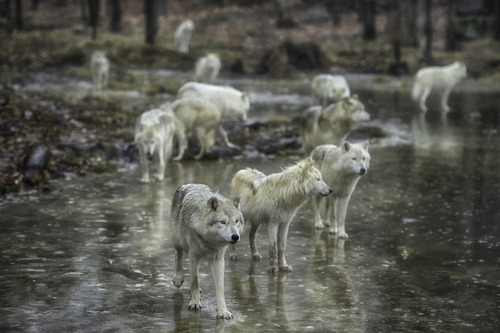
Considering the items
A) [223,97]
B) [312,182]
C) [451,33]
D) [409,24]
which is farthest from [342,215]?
[409,24]

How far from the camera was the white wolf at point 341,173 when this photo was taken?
10656mm

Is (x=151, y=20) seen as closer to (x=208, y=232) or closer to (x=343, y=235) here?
(x=343, y=235)

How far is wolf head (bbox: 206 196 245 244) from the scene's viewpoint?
725 cm

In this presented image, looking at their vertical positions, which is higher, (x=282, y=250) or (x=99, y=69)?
(x=99, y=69)

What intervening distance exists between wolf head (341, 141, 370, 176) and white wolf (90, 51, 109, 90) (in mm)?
17827

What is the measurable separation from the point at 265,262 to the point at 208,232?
2359 mm

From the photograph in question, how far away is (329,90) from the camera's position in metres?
22.7

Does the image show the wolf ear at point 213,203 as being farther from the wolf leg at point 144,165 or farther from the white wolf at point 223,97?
the white wolf at point 223,97

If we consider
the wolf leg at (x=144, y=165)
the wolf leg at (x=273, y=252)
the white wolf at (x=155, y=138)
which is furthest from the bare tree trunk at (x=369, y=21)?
the wolf leg at (x=273, y=252)

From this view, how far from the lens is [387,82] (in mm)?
33312

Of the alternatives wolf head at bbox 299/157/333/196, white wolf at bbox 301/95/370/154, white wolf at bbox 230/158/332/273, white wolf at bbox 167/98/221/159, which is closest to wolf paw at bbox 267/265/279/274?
white wolf at bbox 230/158/332/273

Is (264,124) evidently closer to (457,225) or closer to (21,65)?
(457,225)

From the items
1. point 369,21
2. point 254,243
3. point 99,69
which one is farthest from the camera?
point 369,21

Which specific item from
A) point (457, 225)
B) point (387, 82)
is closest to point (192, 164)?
point (457, 225)
